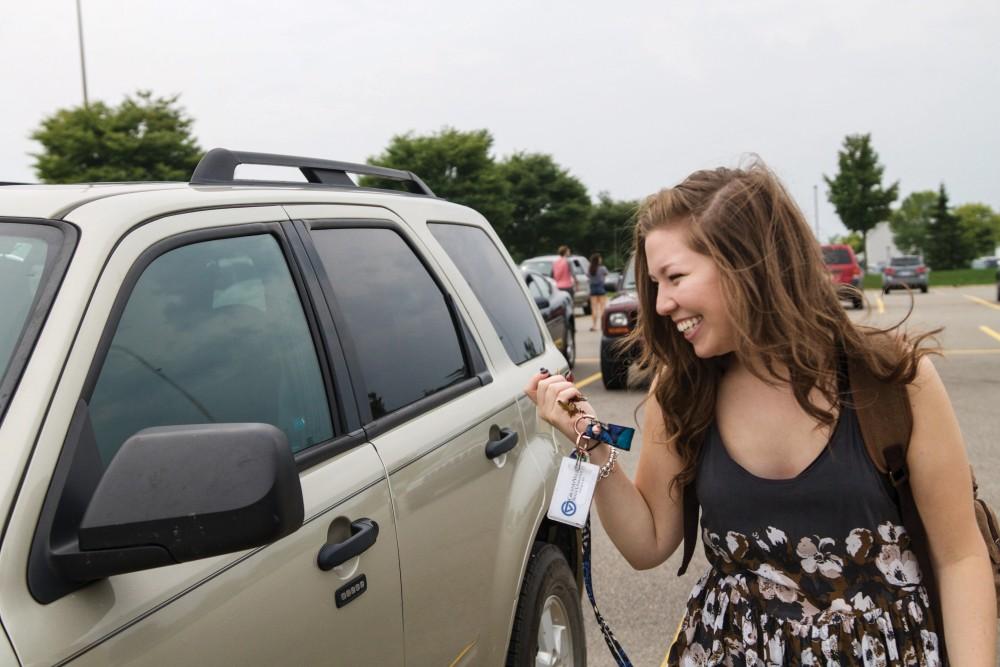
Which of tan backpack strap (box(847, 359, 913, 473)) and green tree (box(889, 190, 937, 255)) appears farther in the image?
green tree (box(889, 190, 937, 255))

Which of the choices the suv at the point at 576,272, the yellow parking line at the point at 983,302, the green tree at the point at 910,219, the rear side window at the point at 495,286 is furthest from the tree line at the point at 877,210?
the rear side window at the point at 495,286

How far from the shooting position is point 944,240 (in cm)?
7881

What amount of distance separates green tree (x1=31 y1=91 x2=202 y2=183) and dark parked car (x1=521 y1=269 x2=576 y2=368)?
81.6 feet

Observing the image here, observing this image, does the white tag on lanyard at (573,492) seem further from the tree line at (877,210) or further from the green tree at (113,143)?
the tree line at (877,210)

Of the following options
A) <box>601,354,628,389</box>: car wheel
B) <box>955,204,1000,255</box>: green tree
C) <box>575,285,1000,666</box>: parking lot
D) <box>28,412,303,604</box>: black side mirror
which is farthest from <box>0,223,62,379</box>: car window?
<box>955,204,1000,255</box>: green tree

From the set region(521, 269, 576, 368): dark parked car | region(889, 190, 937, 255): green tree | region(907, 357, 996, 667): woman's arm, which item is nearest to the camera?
region(907, 357, 996, 667): woman's arm

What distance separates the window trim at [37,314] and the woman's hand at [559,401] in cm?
91

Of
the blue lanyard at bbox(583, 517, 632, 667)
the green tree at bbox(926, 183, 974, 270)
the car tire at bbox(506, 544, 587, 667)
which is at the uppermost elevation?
the blue lanyard at bbox(583, 517, 632, 667)

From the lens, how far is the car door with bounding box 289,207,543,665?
2152 millimetres

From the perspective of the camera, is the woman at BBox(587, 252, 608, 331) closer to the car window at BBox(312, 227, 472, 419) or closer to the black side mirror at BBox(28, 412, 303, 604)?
the car window at BBox(312, 227, 472, 419)

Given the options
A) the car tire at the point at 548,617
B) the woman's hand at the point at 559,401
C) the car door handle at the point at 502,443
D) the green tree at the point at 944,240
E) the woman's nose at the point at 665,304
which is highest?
the woman's nose at the point at 665,304

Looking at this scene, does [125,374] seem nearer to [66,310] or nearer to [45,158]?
[66,310]

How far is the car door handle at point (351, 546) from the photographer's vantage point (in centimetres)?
176

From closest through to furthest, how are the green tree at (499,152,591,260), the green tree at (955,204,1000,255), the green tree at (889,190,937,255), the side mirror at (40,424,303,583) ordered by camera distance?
the side mirror at (40,424,303,583) → the green tree at (499,152,591,260) → the green tree at (955,204,1000,255) → the green tree at (889,190,937,255)
